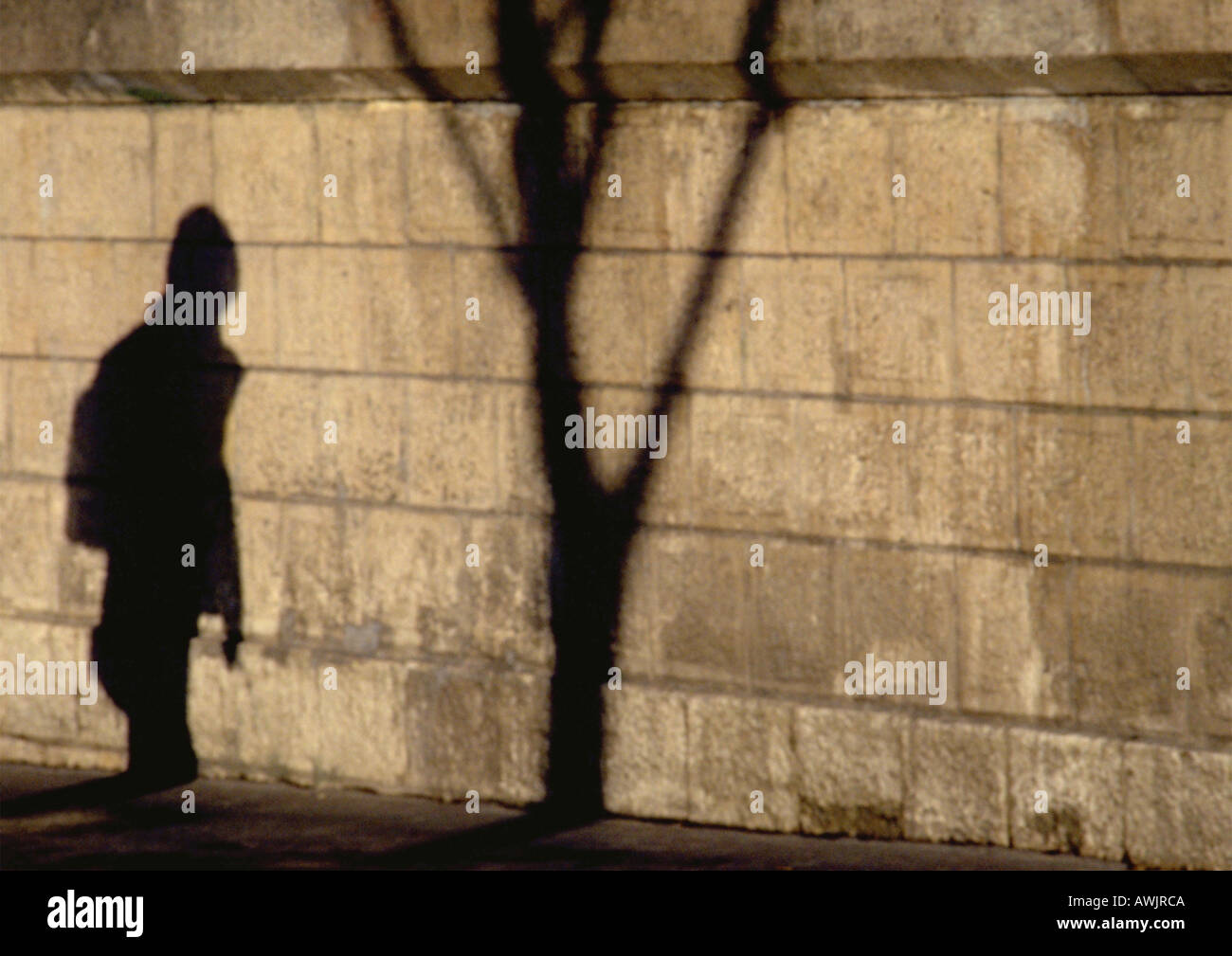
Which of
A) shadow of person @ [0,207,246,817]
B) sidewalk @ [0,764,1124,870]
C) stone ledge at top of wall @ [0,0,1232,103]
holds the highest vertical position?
stone ledge at top of wall @ [0,0,1232,103]

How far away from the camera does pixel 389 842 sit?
25.8 feet

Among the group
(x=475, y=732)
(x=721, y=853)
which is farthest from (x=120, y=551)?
(x=721, y=853)

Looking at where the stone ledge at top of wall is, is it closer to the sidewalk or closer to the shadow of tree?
the shadow of tree

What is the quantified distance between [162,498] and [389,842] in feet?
6.79

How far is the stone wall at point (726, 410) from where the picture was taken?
704 centimetres

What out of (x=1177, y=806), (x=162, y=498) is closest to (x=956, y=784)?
(x=1177, y=806)

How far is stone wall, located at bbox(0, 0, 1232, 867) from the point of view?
23.1ft

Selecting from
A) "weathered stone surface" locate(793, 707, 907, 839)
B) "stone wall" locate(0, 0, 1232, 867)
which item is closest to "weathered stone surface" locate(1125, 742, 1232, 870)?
"stone wall" locate(0, 0, 1232, 867)

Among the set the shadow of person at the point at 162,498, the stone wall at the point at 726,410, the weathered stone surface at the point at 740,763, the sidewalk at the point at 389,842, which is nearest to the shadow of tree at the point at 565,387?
the stone wall at the point at 726,410

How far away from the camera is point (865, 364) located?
24.8 feet

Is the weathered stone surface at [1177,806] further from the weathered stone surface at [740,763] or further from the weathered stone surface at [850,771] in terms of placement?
the weathered stone surface at [740,763]

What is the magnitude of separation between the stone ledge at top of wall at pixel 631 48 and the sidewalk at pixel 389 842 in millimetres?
2702

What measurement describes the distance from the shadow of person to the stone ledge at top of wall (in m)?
0.73
